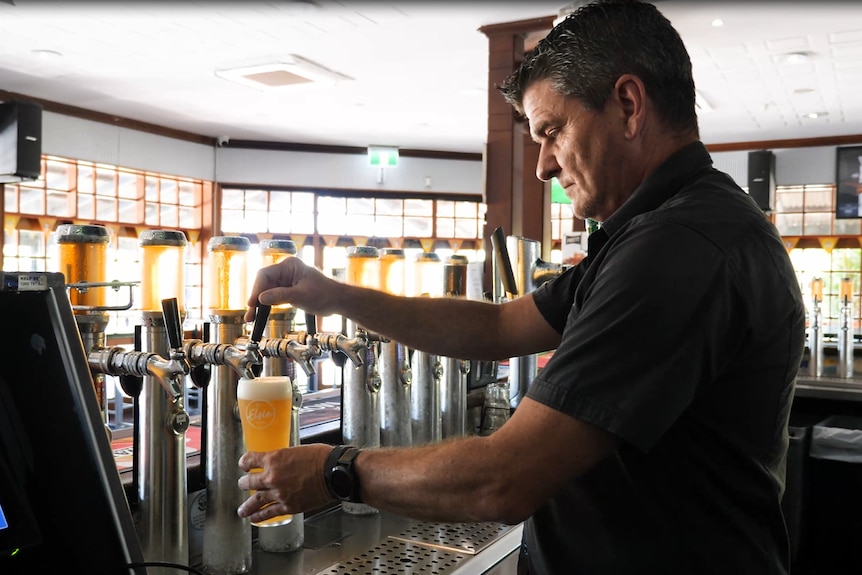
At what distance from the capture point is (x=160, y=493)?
113 centimetres

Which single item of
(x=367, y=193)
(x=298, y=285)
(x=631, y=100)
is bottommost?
(x=298, y=285)

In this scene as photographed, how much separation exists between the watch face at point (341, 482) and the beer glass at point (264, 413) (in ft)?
0.63

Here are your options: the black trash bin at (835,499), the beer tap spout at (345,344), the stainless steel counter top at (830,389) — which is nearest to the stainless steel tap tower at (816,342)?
the stainless steel counter top at (830,389)

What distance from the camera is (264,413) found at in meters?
1.07

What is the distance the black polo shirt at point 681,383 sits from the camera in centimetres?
79

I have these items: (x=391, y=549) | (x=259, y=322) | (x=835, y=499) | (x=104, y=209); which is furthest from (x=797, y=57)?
(x=104, y=209)

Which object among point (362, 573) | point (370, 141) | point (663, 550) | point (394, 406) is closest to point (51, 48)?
point (370, 141)

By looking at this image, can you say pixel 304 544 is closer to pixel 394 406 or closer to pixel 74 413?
pixel 394 406

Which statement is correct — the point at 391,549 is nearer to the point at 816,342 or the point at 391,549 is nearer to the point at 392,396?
the point at 392,396

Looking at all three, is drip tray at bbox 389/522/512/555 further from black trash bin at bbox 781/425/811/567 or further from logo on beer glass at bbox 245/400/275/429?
black trash bin at bbox 781/425/811/567

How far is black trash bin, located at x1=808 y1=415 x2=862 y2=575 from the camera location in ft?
10.8

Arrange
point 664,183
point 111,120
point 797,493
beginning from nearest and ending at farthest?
point 664,183 → point 797,493 → point 111,120

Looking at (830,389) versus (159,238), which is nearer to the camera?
(159,238)

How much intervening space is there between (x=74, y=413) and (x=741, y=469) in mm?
799
